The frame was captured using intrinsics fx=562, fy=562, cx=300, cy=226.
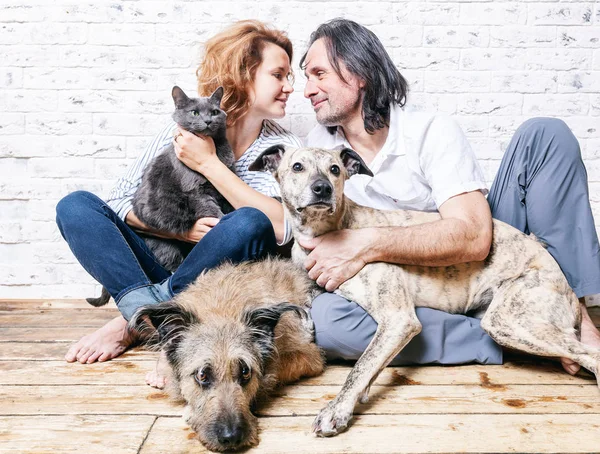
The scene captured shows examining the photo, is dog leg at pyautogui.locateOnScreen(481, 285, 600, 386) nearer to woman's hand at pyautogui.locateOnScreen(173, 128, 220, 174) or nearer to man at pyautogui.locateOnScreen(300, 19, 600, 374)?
man at pyautogui.locateOnScreen(300, 19, 600, 374)

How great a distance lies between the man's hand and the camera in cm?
232

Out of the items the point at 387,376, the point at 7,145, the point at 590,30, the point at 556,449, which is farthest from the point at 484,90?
the point at 7,145

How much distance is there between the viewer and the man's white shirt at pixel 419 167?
2516 mm

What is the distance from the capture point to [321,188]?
7.09ft

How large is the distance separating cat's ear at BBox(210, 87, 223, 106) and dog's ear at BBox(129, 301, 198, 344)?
1.29 meters

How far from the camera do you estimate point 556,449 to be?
5.42 ft

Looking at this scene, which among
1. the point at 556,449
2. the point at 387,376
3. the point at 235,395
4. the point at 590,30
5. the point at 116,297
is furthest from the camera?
the point at 590,30

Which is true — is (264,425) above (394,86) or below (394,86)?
below

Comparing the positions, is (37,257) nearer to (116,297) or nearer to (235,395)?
(116,297)

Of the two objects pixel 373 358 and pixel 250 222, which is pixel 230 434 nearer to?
pixel 373 358

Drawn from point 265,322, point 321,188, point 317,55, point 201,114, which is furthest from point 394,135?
point 265,322

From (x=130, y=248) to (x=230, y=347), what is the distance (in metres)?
0.99

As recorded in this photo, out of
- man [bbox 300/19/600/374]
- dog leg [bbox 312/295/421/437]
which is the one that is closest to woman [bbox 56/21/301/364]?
man [bbox 300/19/600/374]

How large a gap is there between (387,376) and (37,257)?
8.12 feet
